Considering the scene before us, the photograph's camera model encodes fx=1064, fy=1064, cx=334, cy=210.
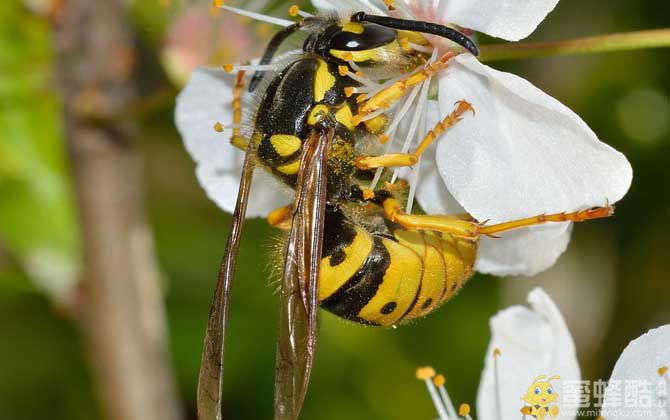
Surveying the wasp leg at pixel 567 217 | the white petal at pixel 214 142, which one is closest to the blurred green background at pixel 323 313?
the white petal at pixel 214 142

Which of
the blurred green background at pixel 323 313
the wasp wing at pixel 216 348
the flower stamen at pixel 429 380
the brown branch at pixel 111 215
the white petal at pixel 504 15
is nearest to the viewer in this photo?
the white petal at pixel 504 15

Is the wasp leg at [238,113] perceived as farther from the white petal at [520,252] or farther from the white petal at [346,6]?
the white petal at [520,252]

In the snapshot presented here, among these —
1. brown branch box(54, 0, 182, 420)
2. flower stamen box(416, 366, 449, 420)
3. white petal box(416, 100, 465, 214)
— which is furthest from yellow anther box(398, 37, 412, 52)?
brown branch box(54, 0, 182, 420)

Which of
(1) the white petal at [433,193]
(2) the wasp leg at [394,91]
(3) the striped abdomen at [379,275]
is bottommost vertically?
(3) the striped abdomen at [379,275]

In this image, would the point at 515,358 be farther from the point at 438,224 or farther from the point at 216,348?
the point at 216,348

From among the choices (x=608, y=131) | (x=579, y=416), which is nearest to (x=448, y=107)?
(x=579, y=416)

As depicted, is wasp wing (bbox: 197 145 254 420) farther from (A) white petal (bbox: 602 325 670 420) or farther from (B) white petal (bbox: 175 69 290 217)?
(A) white petal (bbox: 602 325 670 420)

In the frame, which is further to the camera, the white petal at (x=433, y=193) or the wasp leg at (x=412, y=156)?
the white petal at (x=433, y=193)

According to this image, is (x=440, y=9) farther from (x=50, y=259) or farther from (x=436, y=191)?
(x=50, y=259)
